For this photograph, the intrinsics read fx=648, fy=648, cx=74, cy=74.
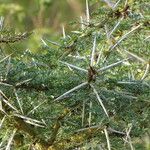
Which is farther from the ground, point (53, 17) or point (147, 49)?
point (147, 49)

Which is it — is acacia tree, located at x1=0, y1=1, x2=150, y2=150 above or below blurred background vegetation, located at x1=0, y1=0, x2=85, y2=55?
above

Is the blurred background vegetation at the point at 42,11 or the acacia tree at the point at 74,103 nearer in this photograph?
the acacia tree at the point at 74,103

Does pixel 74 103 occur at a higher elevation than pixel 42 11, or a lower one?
higher

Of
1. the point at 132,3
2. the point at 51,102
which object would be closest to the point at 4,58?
the point at 51,102

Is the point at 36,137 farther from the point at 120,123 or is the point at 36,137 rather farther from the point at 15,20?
the point at 15,20

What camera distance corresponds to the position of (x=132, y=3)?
1.47 metres

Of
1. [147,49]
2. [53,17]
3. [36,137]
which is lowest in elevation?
[53,17]

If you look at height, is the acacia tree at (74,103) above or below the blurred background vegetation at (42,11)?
above

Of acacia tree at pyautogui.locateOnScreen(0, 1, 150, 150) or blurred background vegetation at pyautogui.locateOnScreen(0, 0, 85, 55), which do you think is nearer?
acacia tree at pyautogui.locateOnScreen(0, 1, 150, 150)

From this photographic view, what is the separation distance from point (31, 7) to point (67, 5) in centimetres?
31

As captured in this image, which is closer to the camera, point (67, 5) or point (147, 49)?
point (147, 49)

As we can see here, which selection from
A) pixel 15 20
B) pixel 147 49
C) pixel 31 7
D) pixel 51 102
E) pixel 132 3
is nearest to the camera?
pixel 51 102

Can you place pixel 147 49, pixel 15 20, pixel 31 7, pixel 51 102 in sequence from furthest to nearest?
pixel 31 7
pixel 15 20
pixel 147 49
pixel 51 102

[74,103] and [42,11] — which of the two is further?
[42,11]
